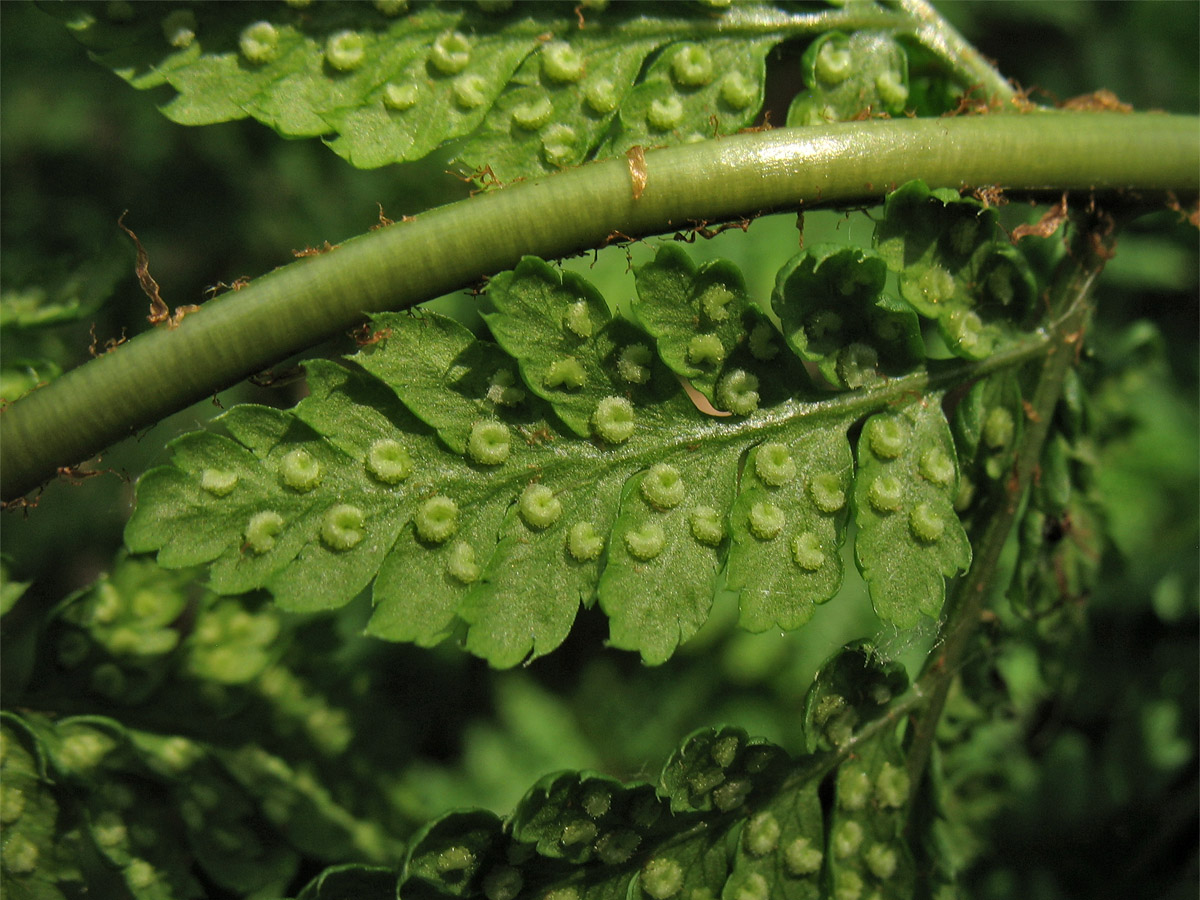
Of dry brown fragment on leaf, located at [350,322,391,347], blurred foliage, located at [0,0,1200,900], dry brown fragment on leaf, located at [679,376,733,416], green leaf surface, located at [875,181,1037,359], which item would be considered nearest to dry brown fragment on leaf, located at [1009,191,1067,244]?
green leaf surface, located at [875,181,1037,359]

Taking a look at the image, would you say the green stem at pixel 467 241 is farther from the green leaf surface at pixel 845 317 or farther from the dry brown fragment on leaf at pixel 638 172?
the green leaf surface at pixel 845 317

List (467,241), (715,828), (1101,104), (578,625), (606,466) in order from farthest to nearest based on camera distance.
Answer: (578,625) → (1101,104) → (715,828) → (606,466) → (467,241)

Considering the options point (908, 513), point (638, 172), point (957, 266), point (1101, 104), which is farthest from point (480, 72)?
point (1101, 104)

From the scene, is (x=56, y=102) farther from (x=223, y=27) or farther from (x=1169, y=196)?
(x=1169, y=196)

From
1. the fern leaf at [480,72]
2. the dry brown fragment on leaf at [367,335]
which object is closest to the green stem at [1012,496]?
the fern leaf at [480,72]

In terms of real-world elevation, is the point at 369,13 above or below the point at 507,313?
above

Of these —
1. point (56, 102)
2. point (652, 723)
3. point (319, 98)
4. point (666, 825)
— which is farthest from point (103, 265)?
point (652, 723)

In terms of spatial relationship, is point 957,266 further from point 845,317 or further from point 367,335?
point 367,335
